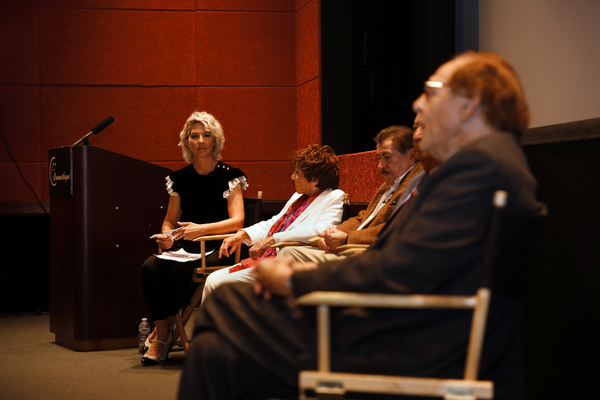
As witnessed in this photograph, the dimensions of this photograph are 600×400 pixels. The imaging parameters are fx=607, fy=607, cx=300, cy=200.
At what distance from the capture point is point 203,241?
131 inches

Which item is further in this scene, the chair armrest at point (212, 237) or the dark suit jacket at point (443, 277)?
the chair armrest at point (212, 237)

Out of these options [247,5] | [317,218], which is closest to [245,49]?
[247,5]

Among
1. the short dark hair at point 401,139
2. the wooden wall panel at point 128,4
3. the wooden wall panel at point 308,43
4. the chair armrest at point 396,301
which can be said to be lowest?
the chair armrest at point 396,301

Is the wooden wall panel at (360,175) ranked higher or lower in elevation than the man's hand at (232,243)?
higher

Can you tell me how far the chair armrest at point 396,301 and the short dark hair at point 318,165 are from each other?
6.87ft

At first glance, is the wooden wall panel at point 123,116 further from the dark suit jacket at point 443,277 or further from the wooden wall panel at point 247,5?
the dark suit jacket at point 443,277

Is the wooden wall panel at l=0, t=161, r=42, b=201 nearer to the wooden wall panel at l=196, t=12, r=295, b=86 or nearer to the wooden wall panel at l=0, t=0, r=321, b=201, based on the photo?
the wooden wall panel at l=0, t=0, r=321, b=201

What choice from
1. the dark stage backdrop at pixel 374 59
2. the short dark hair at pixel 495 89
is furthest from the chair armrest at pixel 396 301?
the dark stage backdrop at pixel 374 59

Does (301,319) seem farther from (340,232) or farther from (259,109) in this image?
(259,109)

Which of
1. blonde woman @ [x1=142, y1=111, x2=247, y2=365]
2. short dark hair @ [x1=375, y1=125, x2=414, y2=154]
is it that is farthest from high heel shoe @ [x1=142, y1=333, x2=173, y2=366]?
short dark hair @ [x1=375, y1=125, x2=414, y2=154]

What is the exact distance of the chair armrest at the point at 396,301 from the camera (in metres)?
1.25

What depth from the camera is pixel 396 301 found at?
1251 mm

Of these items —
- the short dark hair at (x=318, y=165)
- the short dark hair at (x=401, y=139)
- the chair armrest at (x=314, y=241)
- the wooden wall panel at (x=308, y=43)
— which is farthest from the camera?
the wooden wall panel at (x=308, y=43)

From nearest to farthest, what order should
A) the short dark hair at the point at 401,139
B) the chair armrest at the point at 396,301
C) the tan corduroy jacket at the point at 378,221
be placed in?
the chair armrest at the point at 396,301, the tan corduroy jacket at the point at 378,221, the short dark hair at the point at 401,139
